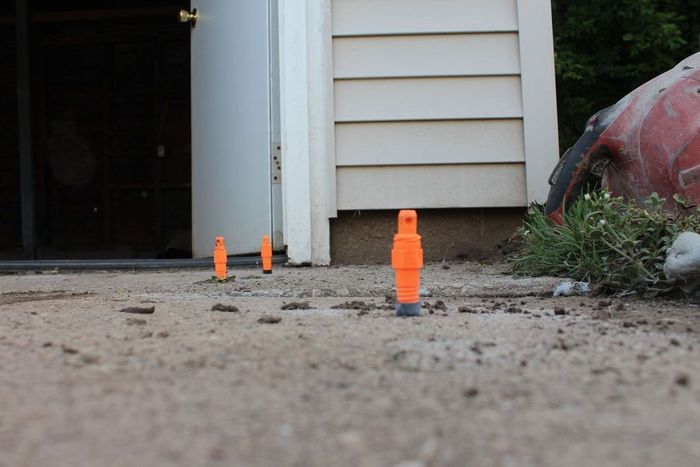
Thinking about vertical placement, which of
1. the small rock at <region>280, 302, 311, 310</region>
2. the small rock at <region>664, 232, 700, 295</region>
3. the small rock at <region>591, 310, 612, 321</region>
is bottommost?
the small rock at <region>591, 310, 612, 321</region>

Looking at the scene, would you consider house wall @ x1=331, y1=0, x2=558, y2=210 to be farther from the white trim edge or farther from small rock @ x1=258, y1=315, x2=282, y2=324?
small rock @ x1=258, y1=315, x2=282, y2=324

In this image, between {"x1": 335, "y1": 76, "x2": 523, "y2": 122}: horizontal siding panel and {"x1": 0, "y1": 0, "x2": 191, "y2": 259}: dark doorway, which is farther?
{"x1": 0, "y1": 0, "x2": 191, "y2": 259}: dark doorway

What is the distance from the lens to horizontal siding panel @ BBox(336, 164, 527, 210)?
4902 millimetres

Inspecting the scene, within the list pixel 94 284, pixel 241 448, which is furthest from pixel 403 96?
pixel 241 448

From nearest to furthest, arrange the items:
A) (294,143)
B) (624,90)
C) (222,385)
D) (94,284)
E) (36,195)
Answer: (222,385) < (94,284) < (294,143) < (624,90) < (36,195)

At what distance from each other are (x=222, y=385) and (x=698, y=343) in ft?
4.46

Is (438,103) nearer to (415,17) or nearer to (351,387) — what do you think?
(415,17)

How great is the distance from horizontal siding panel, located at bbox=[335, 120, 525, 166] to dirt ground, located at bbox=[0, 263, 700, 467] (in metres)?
2.22

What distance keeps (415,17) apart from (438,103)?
61 cm

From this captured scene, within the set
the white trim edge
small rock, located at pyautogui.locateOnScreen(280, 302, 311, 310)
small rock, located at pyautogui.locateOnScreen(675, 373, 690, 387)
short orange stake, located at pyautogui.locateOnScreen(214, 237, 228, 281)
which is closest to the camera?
small rock, located at pyautogui.locateOnScreen(675, 373, 690, 387)

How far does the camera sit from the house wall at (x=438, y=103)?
4902 millimetres

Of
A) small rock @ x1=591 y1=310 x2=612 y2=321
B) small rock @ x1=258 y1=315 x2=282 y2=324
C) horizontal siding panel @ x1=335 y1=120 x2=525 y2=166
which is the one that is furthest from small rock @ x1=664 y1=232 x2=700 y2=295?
horizontal siding panel @ x1=335 y1=120 x2=525 y2=166

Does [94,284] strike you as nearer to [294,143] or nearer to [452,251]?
[294,143]

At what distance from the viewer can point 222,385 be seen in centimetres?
162
